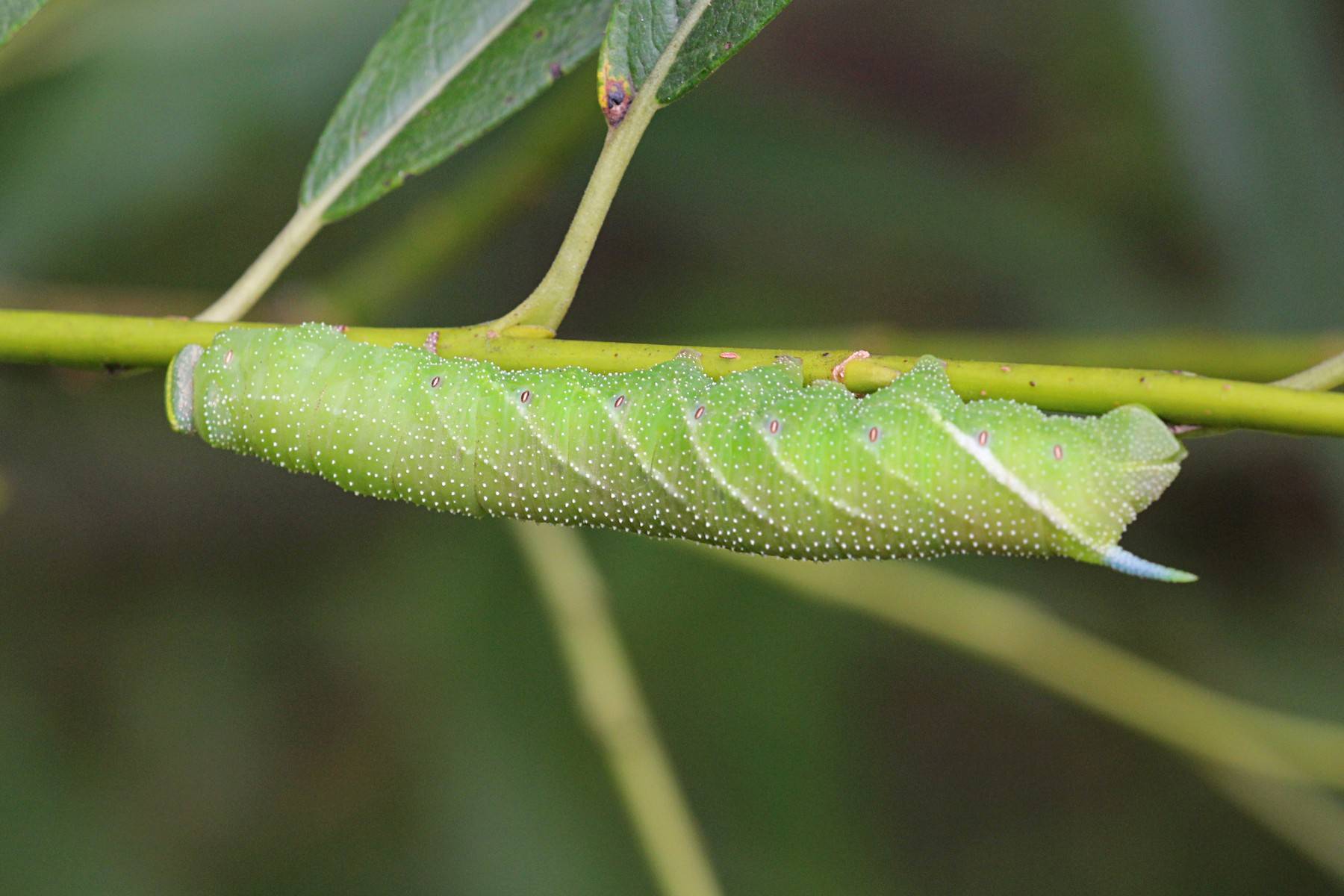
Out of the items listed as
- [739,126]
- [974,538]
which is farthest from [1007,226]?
[974,538]

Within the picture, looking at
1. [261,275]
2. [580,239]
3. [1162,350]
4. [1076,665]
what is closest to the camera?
[580,239]

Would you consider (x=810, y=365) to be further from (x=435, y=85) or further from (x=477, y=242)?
(x=477, y=242)

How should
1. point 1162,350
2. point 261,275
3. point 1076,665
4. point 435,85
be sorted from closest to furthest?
1. point 261,275
2. point 435,85
3. point 1162,350
4. point 1076,665

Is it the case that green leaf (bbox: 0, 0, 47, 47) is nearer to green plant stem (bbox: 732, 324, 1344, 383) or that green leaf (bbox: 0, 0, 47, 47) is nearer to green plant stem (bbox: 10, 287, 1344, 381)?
green plant stem (bbox: 10, 287, 1344, 381)

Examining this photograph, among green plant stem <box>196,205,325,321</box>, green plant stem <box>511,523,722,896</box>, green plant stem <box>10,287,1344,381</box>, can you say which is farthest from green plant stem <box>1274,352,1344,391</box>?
green plant stem <box>511,523,722,896</box>

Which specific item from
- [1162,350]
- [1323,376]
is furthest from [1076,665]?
[1323,376]

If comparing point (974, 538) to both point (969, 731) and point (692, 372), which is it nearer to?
point (692, 372)

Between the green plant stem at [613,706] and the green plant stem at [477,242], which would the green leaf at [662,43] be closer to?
the green plant stem at [477,242]
